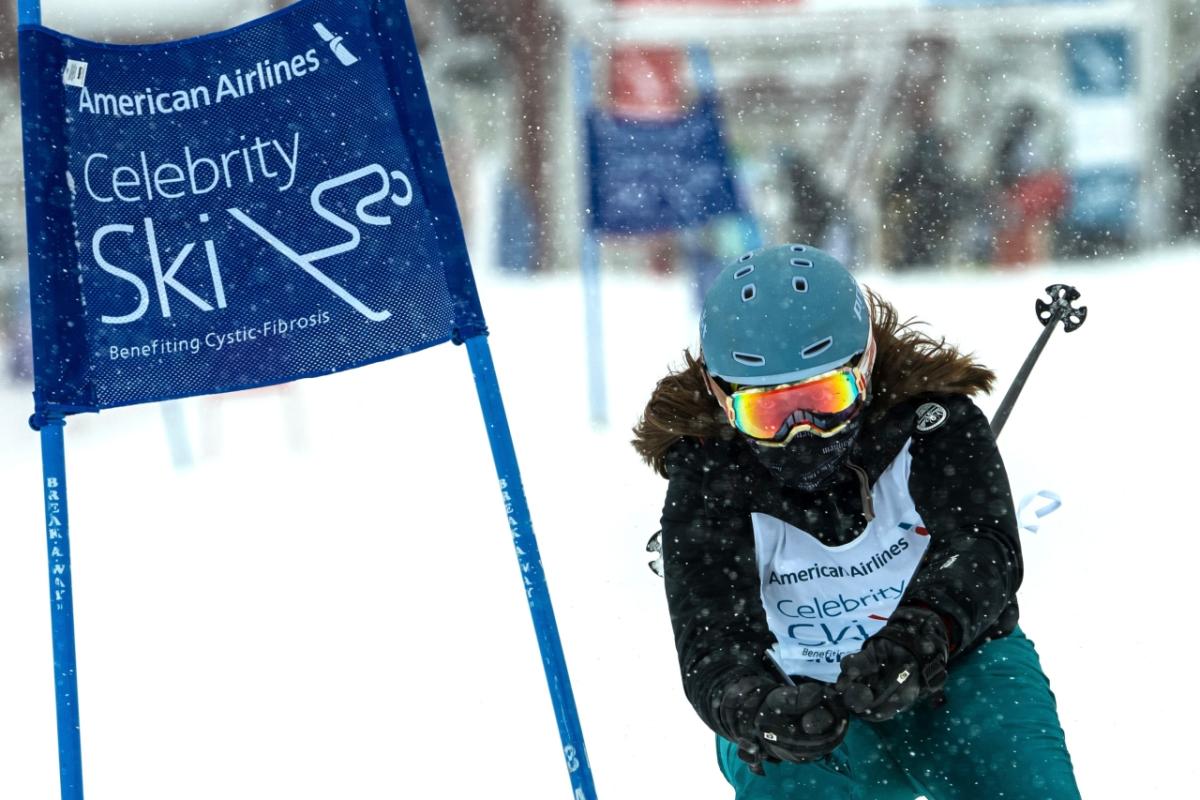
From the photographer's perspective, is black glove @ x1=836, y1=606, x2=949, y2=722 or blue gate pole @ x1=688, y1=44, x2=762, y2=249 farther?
blue gate pole @ x1=688, y1=44, x2=762, y2=249

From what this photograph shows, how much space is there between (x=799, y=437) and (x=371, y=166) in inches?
47.1

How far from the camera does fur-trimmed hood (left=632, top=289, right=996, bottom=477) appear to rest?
240 cm

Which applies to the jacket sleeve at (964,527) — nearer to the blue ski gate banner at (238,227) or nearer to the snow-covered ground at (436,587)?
the blue ski gate banner at (238,227)

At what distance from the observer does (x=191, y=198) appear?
2883 mm

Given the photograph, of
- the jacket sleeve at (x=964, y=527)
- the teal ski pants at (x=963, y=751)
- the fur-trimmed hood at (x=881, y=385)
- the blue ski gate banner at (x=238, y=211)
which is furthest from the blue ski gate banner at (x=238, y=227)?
the jacket sleeve at (x=964, y=527)

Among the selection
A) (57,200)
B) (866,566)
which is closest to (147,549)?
(57,200)

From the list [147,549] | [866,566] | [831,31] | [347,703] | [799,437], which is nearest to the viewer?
[799,437]

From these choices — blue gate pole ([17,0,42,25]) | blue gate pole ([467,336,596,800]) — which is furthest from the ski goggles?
blue gate pole ([17,0,42,25])

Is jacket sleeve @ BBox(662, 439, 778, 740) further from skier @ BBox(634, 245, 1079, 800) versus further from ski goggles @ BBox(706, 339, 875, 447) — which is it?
ski goggles @ BBox(706, 339, 875, 447)

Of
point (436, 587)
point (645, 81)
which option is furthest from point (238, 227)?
point (645, 81)

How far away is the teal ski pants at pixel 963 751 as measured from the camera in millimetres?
2213

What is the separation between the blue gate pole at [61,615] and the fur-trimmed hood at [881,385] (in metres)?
1.37

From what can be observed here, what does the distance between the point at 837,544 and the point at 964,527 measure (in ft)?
0.86

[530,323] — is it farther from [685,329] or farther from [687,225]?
[687,225]
